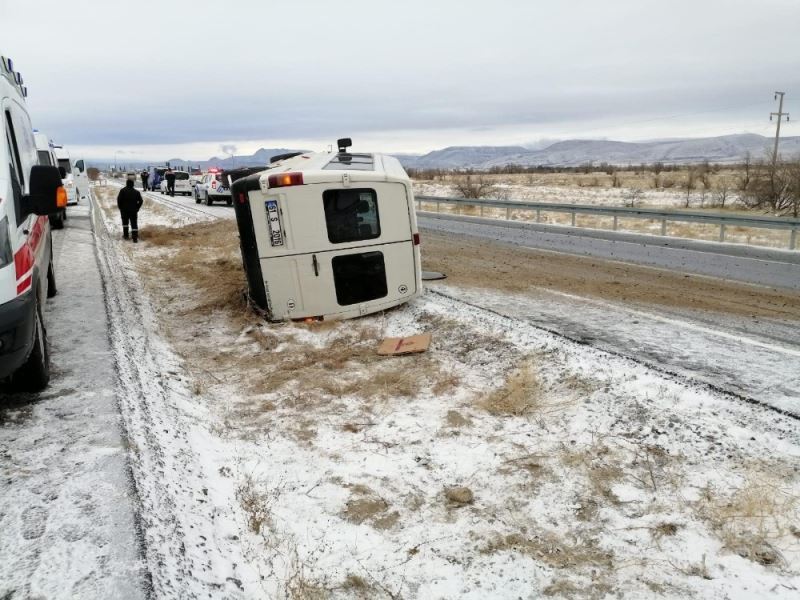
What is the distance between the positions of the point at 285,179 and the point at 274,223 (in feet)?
1.88

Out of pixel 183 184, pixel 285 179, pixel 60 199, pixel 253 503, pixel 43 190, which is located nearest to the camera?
pixel 253 503

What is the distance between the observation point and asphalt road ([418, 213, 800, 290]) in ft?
36.6

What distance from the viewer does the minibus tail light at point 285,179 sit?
7.36 meters

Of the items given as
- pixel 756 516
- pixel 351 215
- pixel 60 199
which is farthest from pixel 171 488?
pixel 351 215

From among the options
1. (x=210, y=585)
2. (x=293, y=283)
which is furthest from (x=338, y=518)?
(x=293, y=283)

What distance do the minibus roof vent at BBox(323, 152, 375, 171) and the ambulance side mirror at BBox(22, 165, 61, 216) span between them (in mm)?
3775

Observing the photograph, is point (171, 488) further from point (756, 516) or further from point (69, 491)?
point (756, 516)

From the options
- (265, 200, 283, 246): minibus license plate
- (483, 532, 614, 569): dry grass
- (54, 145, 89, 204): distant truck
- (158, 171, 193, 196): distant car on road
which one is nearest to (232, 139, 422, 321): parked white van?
(265, 200, 283, 246): minibus license plate

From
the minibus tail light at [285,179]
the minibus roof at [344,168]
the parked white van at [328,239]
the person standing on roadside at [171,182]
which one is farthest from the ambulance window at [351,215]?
the person standing on roadside at [171,182]

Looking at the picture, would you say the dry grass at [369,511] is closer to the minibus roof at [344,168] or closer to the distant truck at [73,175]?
the minibus roof at [344,168]

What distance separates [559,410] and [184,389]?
11.9 ft

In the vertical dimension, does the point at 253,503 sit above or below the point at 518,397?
above

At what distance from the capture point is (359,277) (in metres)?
7.96

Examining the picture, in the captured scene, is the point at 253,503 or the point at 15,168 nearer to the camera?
the point at 253,503
